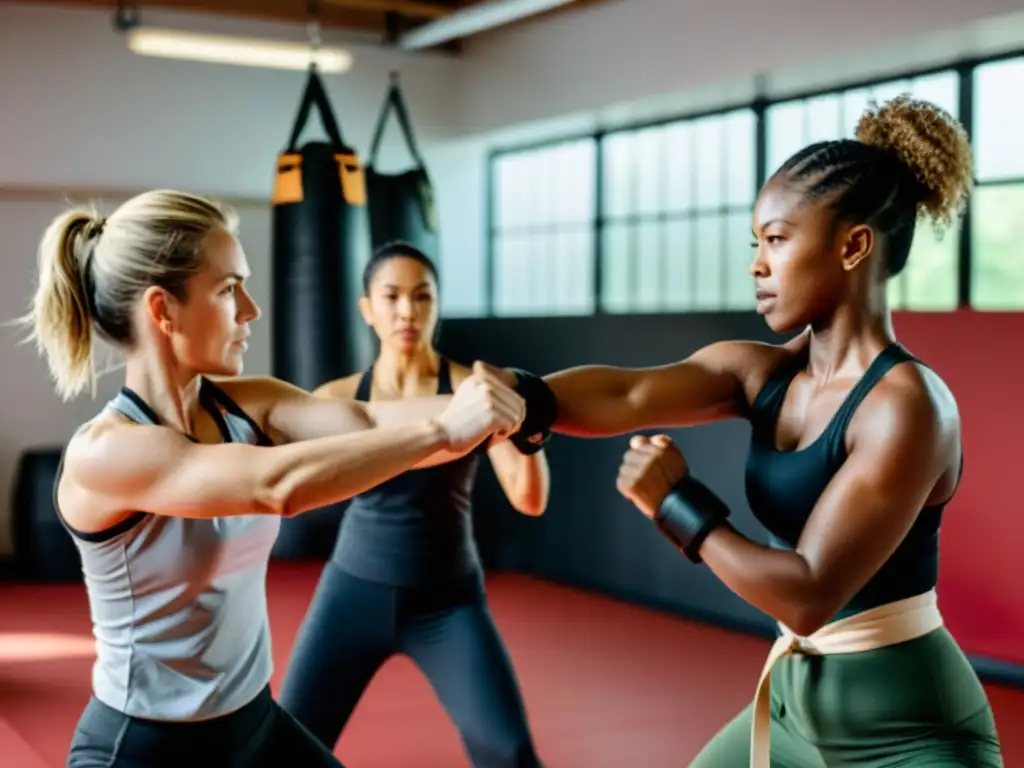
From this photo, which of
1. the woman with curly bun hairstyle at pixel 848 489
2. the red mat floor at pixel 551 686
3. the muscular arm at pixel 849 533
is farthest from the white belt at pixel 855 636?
the red mat floor at pixel 551 686

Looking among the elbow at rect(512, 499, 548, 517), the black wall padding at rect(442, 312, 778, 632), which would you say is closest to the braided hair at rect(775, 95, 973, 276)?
the elbow at rect(512, 499, 548, 517)

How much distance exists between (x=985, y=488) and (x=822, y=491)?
3019 mm

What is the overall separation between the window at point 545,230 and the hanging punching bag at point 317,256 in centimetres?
160

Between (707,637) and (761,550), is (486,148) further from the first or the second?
(761,550)

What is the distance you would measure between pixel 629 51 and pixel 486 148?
193cm

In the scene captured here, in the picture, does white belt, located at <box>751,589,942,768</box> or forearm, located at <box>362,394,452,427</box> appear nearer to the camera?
white belt, located at <box>751,589,942,768</box>

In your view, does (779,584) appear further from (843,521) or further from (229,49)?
(229,49)

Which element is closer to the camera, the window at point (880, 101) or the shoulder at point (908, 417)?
the shoulder at point (908, 417)

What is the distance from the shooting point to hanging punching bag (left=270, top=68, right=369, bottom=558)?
5973 millimetres

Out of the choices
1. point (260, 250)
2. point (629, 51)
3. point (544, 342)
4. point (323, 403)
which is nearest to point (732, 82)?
point (629, 51)

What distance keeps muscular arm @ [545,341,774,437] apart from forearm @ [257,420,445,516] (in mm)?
361

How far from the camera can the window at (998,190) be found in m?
4.84

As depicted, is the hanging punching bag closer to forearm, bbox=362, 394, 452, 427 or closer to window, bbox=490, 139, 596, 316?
window, bbox=490, 139, 596, 316

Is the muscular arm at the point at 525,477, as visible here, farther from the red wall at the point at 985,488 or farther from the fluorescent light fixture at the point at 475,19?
the fluorescent light fixture at the point at 475,19
